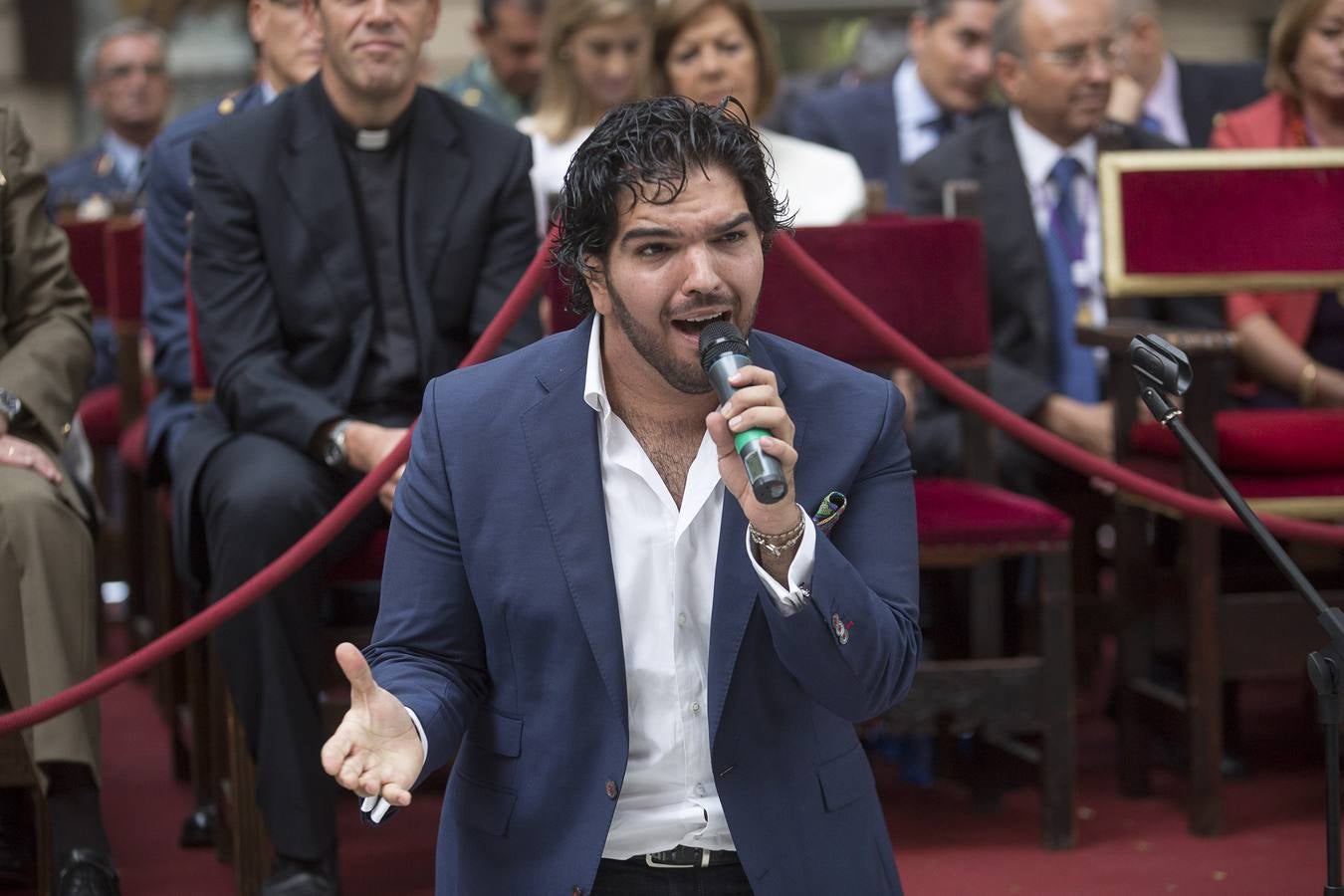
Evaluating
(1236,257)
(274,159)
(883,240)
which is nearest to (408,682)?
(274,159)

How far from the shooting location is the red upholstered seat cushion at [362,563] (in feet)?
12.5

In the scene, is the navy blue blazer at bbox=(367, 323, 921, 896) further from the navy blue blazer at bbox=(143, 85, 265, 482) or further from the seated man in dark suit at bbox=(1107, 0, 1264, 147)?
the seated man in dark suit at bbox=(1107, 0, 1264, 147)

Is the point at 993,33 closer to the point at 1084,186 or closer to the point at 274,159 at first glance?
the point at 1084,186

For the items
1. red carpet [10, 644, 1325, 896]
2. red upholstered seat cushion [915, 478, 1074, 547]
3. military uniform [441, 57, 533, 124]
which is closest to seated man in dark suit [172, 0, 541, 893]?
red carpet [10, 644, 1325, 896]

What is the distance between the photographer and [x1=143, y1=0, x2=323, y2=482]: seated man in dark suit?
14.3ft

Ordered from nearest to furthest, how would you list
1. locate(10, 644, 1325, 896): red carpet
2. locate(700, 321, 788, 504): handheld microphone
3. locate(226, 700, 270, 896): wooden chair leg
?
locate(700, 321, 788, 504): handheld microphone, locate(226, 700, 270, 896): wooden chair leg, locate(10, 644, 1325, 896): red carpet

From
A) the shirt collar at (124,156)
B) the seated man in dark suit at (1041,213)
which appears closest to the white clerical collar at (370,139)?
the seated man in dark suit at (1041,213)

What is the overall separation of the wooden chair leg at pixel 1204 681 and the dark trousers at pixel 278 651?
1.89m

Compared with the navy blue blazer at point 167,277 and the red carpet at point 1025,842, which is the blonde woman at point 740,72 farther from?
the red carpet at point 1025,842

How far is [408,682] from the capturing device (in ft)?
7.45

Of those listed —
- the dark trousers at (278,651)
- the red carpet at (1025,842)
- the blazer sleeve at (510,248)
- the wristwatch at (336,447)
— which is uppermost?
the blazer sleeve at (510,248)

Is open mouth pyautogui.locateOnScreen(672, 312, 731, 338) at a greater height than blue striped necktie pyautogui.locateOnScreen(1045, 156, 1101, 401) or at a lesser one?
greater

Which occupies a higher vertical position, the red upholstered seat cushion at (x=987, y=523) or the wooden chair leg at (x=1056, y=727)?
the red upholstered seat cushion at (x=987, y=523)

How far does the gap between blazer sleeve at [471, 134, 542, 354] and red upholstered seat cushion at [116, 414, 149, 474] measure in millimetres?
1310
